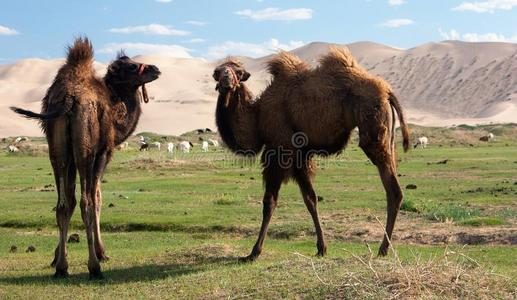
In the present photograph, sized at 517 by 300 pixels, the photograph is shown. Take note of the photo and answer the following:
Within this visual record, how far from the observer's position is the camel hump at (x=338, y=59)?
38.2ft

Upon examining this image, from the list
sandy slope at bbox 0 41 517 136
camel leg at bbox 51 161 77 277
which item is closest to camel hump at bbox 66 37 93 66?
camel leg at bbox 51 161 77 277

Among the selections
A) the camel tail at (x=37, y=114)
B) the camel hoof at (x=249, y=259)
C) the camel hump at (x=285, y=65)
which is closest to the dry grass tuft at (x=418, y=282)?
the camel hoof at (x=249, y=259)

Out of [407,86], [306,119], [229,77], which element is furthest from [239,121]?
[407,86]

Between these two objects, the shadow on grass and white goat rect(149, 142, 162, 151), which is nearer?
the shadow on grass

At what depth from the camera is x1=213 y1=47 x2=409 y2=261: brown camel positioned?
10961 millimetres

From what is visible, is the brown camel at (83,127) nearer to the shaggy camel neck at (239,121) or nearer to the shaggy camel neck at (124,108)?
the shaggy camel neck at (124,108)

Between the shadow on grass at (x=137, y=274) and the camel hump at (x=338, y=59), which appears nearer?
the shadow on grass at (x=137, y=274)

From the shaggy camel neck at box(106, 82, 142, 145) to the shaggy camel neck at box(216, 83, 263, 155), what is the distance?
140 centimetres

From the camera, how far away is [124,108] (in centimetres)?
1169

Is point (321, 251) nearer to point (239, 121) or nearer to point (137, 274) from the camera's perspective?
point (239, 121)

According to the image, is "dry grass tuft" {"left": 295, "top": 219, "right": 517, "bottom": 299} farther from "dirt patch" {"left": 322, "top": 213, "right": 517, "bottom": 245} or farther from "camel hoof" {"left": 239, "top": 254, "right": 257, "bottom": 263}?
"dirt patch" {"left": 322, "top": 213, "right": 517, "bottom": 245}

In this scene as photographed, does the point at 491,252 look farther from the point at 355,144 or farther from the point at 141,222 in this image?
the point at 355,144

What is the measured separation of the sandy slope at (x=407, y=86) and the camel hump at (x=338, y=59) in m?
93.3

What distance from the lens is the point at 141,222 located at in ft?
59.0
